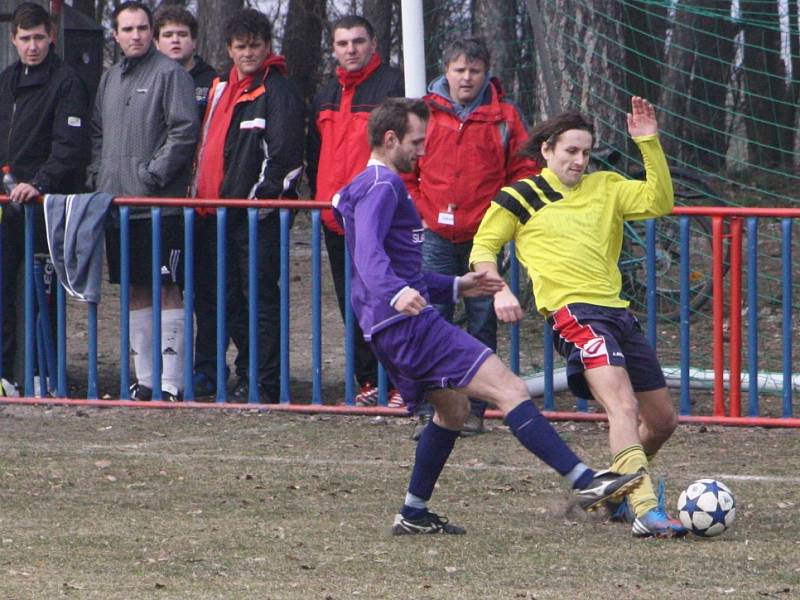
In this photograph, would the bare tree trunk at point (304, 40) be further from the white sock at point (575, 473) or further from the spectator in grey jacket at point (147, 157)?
the white sock at point (575, 473)

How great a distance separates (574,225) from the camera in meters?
6.63

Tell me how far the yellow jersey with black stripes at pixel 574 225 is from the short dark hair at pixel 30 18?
386 centimetres

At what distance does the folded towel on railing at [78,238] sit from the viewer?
30.0ft

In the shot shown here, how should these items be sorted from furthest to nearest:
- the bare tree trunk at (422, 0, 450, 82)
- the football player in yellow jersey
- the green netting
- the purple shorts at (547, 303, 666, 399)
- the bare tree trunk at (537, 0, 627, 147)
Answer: the bare tree trunk at (422, 0, 450, 82), the bare tree trunk at (537, 0, 627, 147), the green netting, the football player in yellow jersey, the purple shorts at (547, 303, 666, 399)

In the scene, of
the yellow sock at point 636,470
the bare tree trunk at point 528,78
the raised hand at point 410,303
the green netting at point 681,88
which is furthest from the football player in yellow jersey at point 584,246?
the bare tree trunk at point 528,78

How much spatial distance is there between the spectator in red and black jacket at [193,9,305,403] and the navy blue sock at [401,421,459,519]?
3.13m

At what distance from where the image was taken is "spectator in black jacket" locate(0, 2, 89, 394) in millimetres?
9477

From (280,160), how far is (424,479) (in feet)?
11.3

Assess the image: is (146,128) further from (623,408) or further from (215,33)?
(215,33)

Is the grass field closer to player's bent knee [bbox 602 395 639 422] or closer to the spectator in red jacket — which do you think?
player's bent knee [bbox 602 395 639 422]

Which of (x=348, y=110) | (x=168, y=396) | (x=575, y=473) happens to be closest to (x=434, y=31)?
(x=348, y=110)

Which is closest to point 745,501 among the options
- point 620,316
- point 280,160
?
point 620,316

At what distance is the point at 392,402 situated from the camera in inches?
358

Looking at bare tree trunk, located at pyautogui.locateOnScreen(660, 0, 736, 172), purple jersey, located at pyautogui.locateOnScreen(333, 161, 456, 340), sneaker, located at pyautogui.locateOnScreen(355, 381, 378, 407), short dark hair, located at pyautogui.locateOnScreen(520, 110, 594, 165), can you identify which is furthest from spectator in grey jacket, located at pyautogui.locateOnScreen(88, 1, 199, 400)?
bare tree trunk, located at pyautogui.locateOnScreen(660, 0, 736, 172)
